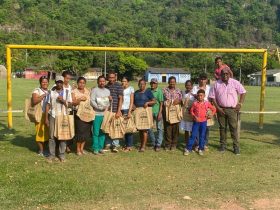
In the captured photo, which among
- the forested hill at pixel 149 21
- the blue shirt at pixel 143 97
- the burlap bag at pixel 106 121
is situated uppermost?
the forested hill at pixel 149 21

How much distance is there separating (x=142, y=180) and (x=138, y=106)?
2390 mm

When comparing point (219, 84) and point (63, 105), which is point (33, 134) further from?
point (219, 84)

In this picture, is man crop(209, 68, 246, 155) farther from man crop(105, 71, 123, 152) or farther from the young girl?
man crop(105, 71, 123, 152)

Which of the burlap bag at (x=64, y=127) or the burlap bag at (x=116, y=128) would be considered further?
the burlap bag at (x=116, y=128)

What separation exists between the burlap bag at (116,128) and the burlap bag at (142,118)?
356 millimetres

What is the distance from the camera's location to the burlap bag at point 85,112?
27.3 feet

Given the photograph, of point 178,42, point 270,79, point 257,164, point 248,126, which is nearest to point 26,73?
point 270,79

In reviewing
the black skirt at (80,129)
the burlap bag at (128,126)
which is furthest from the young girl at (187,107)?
the black skirt at (80,129)

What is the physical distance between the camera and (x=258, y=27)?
17375 cm

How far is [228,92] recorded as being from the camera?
8.85 meters

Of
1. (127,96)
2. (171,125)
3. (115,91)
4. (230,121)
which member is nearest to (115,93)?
(115,91)

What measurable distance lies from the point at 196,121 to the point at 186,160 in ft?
2.90

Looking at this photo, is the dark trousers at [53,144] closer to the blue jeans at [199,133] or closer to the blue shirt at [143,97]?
the blue shirt at [143,97]

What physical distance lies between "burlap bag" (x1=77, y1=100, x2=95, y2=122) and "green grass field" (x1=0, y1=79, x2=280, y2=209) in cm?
75
